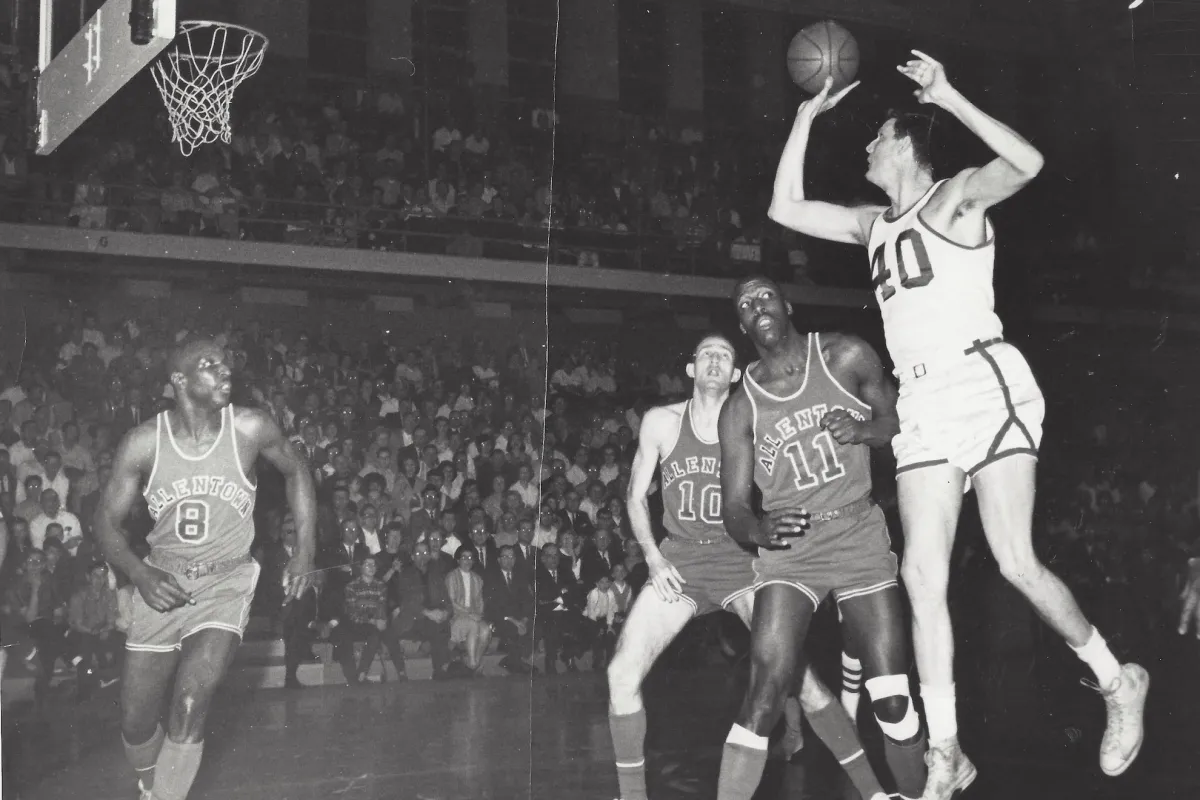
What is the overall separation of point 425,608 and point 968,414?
269cm

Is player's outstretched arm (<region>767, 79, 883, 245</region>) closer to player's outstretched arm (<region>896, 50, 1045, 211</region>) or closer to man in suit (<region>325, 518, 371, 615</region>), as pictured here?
player's outstretched arm (<region>896, 50, 1045, 211</region>)

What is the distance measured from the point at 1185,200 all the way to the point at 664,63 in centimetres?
248

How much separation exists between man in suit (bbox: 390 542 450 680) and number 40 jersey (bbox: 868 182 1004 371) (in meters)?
2.45

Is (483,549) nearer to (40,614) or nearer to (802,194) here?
(40,614)

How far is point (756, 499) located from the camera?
15.9ft

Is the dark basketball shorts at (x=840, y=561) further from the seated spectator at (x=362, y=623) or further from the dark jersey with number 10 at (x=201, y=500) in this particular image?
the dark jersey with number 10 at (x=201, y=500)

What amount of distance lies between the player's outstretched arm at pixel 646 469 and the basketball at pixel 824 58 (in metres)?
1.57

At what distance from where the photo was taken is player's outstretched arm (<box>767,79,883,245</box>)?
4875 millimetres

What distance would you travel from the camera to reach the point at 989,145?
434cm

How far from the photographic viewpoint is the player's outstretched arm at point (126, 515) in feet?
14.8

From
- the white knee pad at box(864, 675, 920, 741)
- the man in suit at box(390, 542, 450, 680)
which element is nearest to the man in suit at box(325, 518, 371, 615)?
the man in suit at box(390, 542, 450, 680)

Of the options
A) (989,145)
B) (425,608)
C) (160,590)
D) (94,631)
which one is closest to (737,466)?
(989,145)

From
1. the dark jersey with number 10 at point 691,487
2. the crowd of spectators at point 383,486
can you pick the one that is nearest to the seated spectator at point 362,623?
the crowd of spectators at point 383,486

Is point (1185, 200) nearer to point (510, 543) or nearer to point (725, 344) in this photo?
point (725, 344)
